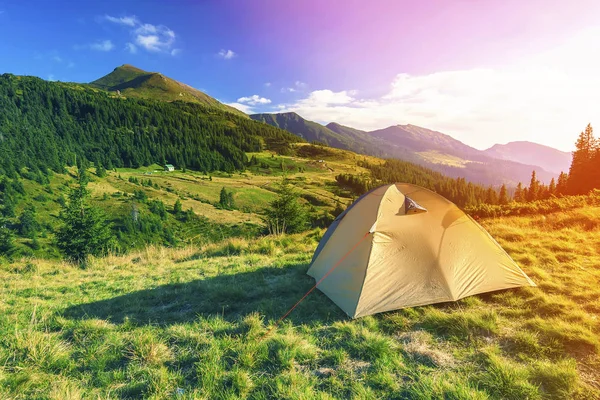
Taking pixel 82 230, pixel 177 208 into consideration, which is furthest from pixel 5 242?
pixel 82 230

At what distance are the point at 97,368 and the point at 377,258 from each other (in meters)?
5.89

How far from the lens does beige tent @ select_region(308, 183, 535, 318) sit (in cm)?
640

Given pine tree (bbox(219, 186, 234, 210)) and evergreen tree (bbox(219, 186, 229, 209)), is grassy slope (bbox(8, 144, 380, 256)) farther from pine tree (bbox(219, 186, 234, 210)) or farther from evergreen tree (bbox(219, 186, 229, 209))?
evergreen tree (bbox(219, 186, 229, 209))

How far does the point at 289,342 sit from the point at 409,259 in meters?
3.57

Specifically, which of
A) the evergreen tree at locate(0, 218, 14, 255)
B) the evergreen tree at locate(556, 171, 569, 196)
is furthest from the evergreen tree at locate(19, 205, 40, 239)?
the evergreen tree at locate(556, 171, 569, 196)

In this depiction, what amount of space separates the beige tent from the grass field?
33 cm

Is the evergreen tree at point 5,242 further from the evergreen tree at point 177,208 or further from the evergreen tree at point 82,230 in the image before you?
the evergreen tree at point 82,230

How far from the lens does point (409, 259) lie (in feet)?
22.1

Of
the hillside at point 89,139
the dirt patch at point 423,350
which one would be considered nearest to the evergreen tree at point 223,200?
the hillside at point 89,139

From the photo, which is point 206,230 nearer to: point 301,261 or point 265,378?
point 301,261

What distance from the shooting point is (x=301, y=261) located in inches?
416

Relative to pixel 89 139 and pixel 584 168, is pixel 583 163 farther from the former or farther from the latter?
pixel 89 139

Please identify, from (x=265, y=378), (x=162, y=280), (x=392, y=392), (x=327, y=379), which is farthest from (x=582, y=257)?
(x=162, y=280)

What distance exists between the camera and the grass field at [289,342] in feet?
13.1
